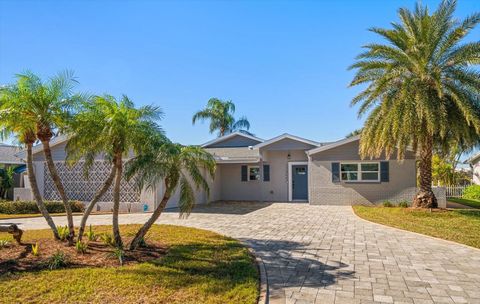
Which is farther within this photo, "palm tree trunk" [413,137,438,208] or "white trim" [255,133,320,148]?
"white trim" [255,133,320,148]

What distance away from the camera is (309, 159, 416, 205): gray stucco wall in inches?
662

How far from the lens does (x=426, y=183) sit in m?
14.1

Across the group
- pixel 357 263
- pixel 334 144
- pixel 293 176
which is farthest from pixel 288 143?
pixel 357 263

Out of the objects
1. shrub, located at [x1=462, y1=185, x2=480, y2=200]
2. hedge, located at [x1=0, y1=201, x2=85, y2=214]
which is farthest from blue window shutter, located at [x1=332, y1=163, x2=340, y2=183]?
hedge, located at [x1=0, y1=201, x2=85, y2=214]

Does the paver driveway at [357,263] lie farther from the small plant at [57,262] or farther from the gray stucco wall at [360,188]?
the gray stucco wall at [360,188]

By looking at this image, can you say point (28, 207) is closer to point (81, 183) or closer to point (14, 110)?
point (81, 183)

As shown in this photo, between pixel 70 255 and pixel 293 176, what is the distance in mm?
15763

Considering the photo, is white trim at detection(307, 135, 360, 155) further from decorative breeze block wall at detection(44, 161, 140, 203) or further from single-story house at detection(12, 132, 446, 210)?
decorative breeze block wall at detection(44, 161, 140, 203)

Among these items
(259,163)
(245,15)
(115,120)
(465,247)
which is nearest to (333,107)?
(259,163)

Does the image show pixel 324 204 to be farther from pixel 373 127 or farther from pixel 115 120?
pixel 115 120

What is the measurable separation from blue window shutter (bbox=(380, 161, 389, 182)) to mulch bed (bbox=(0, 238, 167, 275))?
13809 mm

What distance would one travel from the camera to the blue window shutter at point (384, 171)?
17062 millimetres

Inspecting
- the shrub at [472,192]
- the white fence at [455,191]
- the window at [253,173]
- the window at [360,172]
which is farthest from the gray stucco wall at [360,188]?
the white fence at [455,191]

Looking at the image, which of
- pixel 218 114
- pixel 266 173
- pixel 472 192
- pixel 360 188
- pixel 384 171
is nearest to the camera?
pixel 384 171
